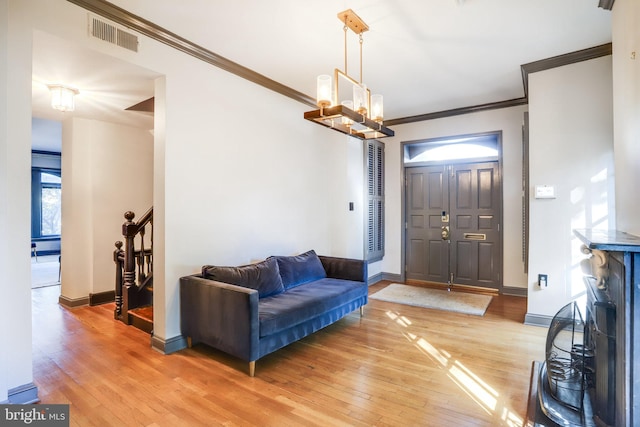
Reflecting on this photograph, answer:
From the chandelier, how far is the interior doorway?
292cm

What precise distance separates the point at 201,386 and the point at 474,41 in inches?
157

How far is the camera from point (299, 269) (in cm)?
390

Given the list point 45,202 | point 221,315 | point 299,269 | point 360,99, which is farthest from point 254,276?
point 45,202

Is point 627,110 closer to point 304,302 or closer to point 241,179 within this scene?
point 304,302

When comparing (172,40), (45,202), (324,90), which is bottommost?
(45,202)

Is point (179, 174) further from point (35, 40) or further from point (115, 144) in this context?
point (115, 144)

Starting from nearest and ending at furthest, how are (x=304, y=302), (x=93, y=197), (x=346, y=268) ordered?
(x=304, y=302) → (x=346, y=268) → (x=93, y=197)

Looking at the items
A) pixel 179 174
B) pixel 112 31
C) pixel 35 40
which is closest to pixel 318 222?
pixel 179 174

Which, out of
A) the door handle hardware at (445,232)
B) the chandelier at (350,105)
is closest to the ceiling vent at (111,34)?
the chandelier at (350,105)

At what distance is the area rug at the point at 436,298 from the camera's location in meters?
4.46

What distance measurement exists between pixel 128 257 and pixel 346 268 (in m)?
2.71

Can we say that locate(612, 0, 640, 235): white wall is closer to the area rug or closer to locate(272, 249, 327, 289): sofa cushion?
the area rug

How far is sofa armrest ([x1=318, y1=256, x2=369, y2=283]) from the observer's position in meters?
4.11

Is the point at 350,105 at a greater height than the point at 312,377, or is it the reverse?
the point at 350,105
